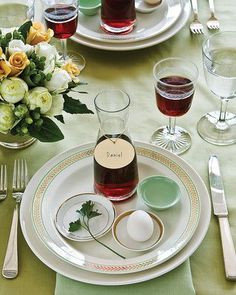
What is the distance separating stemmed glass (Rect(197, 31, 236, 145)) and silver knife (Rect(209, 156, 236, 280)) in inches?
3.6

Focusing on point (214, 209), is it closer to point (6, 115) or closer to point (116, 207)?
point (116, 207)

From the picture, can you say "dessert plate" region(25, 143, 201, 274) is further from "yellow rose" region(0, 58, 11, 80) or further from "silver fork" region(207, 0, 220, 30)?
"silver fork" region(207, 0, 220, 30)

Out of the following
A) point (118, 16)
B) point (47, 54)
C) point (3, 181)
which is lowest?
point (3, 181)

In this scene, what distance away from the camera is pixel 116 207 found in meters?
1.11

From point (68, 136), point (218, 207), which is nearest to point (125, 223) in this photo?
point (218, 207)

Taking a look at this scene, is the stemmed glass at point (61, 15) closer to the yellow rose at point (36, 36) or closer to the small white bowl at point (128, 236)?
the yellow rose at point (36, 36)

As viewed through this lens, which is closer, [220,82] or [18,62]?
[18,62]

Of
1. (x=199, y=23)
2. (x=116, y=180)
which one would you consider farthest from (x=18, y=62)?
(x=199, y=23)

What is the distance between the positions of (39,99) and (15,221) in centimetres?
21

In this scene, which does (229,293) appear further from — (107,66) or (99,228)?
(107,66)

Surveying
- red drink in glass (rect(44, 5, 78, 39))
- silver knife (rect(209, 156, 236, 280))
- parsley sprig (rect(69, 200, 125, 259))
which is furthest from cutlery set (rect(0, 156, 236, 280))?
red drink in glass (rect(44, 5, 78, 39))

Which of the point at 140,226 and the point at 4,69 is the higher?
the point at 4,69

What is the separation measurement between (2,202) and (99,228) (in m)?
0.20

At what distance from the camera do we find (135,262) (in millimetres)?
990
